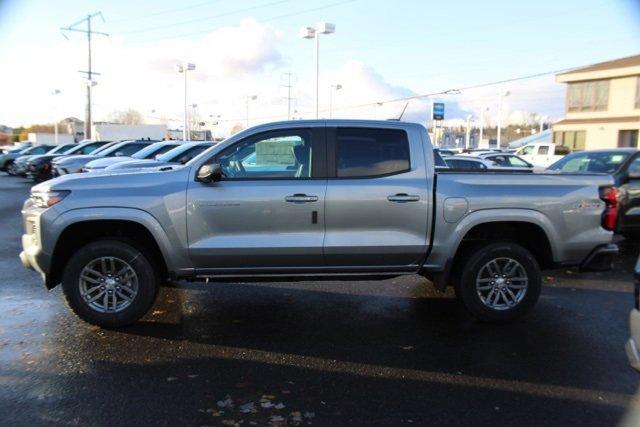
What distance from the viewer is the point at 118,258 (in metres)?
5.18

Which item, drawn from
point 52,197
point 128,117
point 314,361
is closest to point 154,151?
point 52,197

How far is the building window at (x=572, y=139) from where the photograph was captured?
38.6 metres

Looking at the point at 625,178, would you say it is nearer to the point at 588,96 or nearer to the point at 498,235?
the point at 498,235

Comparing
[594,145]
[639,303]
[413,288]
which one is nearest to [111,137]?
[594,145]

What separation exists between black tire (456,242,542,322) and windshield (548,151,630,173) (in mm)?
4346

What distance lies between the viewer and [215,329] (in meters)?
5.38

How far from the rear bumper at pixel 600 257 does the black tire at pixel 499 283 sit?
0.52 m

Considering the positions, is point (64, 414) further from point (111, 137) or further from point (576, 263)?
point (111, 137)

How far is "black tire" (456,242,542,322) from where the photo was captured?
5559 mm

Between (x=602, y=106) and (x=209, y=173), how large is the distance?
38981 millimetres

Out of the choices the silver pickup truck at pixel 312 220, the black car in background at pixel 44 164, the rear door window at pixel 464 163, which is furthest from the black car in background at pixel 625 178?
the black car in background at pixel 44 164

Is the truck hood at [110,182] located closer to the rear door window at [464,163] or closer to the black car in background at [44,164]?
the rear door window at [464,163]

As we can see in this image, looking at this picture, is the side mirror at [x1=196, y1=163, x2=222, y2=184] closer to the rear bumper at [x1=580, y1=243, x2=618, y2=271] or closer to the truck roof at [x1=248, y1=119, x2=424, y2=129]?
the truck roof at [x1=248, y1=119, x2=424, y2=129]

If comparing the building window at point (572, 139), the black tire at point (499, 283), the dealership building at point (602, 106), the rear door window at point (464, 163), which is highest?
the dealership building at point (602, 106)
